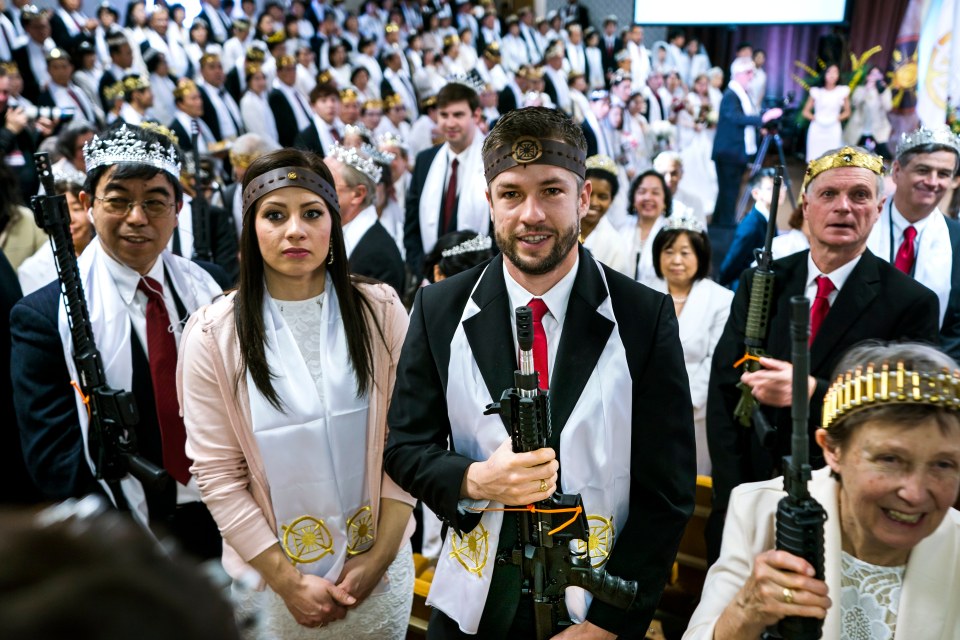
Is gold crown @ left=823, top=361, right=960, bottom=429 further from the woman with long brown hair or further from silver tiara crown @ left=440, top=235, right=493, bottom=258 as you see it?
silver tiara crown @ left=440, top=235, right=493, bottom=258

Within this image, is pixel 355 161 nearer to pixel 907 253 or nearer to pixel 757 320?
pixel 757 320

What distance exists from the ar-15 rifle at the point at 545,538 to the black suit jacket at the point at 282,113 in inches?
320

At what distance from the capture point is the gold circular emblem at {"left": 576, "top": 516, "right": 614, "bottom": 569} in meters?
1.53

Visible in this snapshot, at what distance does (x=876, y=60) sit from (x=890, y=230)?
44.5ft

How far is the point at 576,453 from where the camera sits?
1.50m

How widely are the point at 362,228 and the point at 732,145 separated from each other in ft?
22.1

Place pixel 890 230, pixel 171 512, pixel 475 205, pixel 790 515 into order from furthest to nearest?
pixel 475 205, pixel 890 230, pixel 171 512, pixel 790 515

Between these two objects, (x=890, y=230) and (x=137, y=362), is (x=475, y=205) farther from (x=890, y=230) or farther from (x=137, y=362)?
(x=137, y=362)

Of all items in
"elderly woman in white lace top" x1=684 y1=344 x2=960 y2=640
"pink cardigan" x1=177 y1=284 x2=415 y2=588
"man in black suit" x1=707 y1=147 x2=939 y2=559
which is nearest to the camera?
"elderly woman in white lace top" x1=684 y1=344 x2=960 y2=640

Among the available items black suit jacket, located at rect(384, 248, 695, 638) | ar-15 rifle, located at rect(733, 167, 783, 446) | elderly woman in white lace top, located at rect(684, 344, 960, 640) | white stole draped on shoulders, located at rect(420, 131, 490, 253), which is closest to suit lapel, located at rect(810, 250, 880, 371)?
ar-15 rifle, located at rect(733, 167, 783, 446)

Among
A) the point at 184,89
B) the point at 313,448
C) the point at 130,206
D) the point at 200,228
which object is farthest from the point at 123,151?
the point at 184,89

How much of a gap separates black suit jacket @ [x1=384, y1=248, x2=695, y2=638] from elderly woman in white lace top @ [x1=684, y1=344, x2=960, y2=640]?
5.6 inches

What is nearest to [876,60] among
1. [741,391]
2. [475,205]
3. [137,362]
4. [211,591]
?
[475,205]

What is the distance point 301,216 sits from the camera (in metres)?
1.79
